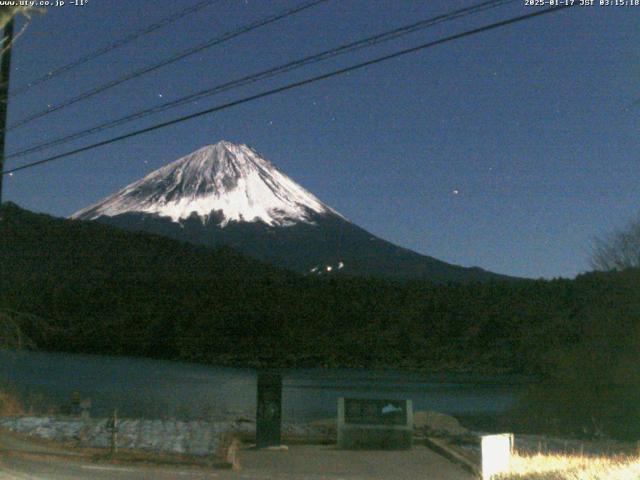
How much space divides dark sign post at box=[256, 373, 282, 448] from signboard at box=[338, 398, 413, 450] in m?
1.38

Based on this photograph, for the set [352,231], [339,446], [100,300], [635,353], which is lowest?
[339,446]

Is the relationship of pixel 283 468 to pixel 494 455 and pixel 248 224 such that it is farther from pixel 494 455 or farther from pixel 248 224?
pixel 248 224

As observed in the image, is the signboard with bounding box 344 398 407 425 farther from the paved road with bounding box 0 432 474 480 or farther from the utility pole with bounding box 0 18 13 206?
the utility pole with bounding box 0 18 13 206

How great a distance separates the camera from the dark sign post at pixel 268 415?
1519 cm

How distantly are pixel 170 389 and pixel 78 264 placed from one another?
33119mm

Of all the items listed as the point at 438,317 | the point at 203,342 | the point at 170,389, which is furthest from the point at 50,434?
the point at 438,317

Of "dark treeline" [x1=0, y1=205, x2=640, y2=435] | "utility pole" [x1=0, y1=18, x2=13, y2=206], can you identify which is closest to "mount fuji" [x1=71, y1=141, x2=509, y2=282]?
"dark treeline" [x1=0, y1=205, x2=640, y2=435]

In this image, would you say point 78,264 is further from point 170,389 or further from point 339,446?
point 339,446

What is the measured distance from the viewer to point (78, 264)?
214ft

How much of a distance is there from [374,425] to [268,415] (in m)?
2.27

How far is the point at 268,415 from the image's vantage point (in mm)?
15172

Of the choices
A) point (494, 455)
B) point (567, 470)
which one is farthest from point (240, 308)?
point (567, 470)

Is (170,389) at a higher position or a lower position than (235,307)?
lower

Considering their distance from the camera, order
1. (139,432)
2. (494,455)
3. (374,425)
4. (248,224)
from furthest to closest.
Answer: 1. (248,224)
2. (139,432)
3. (374,425)
4. (494,455)
